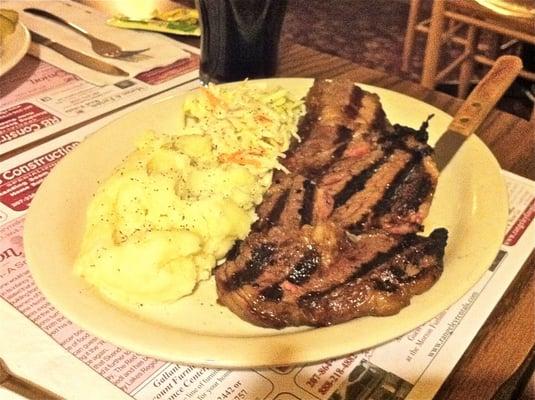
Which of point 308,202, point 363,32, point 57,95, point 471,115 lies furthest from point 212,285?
point 363,32

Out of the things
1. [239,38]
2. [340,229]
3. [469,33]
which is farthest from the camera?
[469,33]

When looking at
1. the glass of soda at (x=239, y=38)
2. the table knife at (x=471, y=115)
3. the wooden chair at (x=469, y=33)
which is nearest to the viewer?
the table knife at (x=471, y=115)

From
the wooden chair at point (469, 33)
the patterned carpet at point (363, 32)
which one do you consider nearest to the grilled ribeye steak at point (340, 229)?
the wooden chair at point (469, 33)

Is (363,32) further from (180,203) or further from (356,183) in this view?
(180,203)

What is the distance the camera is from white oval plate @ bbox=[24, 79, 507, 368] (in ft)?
2.44

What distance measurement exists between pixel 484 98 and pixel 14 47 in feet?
3.53

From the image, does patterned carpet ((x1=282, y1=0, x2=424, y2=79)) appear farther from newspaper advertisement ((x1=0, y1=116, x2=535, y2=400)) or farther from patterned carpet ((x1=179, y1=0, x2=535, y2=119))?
newspaper advertisement ((x1=0, y1=116, x2=535, y2=400))

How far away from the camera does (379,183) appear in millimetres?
1032

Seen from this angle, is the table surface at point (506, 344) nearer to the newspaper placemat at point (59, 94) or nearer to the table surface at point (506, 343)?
Result: the table surface at point (506, 343)

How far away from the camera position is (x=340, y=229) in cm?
90

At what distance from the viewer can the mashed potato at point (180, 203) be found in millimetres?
842

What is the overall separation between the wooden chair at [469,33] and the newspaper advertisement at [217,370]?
1.84 metres

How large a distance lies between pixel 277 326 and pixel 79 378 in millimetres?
257

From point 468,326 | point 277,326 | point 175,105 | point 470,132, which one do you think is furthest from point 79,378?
point 470,132
